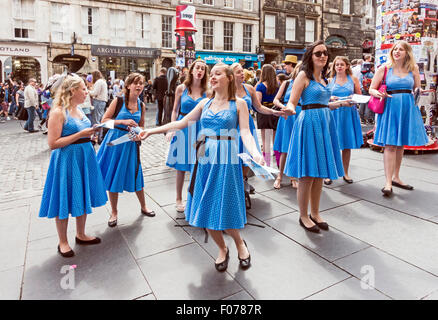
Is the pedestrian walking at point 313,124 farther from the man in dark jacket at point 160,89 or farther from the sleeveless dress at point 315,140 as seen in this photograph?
the man in dark jacket at point 160,89

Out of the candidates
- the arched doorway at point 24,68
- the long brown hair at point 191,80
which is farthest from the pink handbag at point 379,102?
the arched doorway at point 24,68

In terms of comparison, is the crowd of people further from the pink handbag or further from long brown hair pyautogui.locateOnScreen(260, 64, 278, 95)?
long brown hair pyautogui.locateOnScreen(260, 64, 278, 95)

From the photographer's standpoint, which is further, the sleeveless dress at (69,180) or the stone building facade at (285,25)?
the stone building facade at (285,25)

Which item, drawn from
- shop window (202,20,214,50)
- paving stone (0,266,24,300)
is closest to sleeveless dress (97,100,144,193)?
paving stone (0,266,24,300)

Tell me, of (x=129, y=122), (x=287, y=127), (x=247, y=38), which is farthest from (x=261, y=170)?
(x=247, y=38)

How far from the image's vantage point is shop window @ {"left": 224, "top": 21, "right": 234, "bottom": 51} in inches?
1068

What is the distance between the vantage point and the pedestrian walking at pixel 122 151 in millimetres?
3816

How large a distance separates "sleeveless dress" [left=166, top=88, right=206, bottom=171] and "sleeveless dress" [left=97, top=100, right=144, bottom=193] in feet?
1.80

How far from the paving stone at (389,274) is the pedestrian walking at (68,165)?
2419 millimetres

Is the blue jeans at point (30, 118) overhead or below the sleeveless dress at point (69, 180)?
overhead

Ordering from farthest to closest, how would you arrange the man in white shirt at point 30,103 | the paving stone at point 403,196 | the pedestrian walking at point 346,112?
the man in white shirt at point 30,103, the pedestrian walking at point 346,112, the paving stone at point 403,196

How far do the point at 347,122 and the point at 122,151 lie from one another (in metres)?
3.43

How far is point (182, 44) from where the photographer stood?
11.3 m
